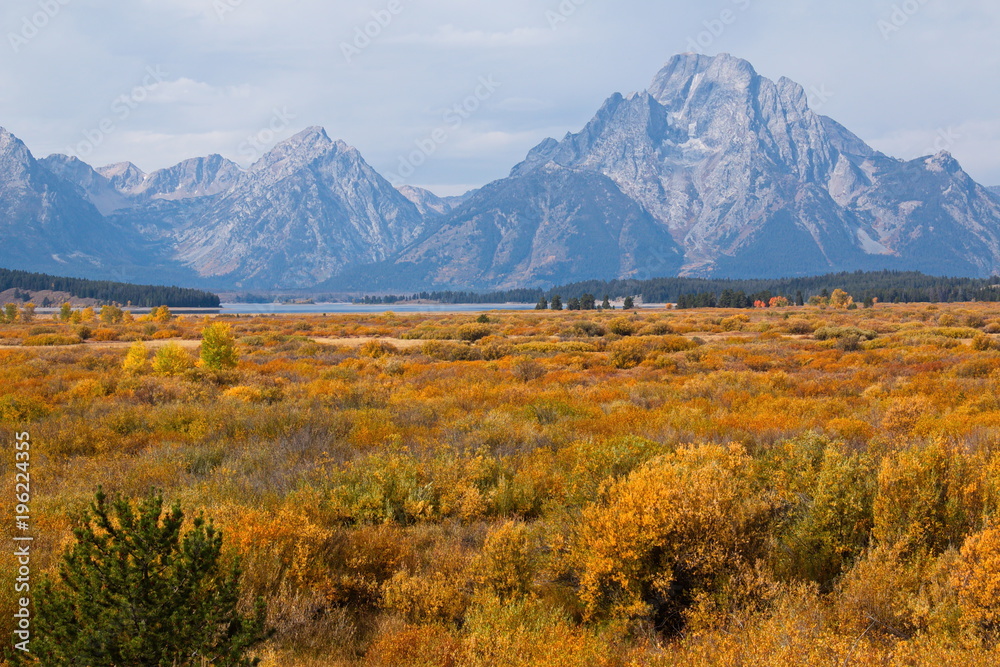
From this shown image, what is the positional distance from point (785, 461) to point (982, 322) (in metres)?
47.7

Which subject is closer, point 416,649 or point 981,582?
point 981,582

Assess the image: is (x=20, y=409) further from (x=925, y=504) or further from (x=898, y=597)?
(x=925, y=504)

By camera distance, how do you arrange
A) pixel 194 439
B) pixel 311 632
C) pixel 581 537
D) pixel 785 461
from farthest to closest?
pixel 194 439 < pixel 785 461 < pixel 581 537 < pixel 311 632

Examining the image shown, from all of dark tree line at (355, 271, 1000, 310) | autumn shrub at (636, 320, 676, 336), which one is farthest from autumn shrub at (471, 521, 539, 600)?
dark tree line at (355, 271, 1000, 310)

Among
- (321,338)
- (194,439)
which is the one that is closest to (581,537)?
(194,439)

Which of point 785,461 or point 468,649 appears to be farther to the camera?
point 785,461

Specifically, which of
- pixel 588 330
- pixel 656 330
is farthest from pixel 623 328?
pixel 588 330

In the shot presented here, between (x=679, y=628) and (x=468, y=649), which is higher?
(x=468, y=649)

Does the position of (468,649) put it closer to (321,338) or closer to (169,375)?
(169,375)

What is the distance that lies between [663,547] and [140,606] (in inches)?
144

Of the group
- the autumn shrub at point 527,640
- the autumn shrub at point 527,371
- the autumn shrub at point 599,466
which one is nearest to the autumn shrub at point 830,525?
the autumn shrub at point 599,466

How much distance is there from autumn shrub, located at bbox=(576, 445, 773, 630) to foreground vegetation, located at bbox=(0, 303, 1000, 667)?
0.02m

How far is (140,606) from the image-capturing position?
2.95 metres

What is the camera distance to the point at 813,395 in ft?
46.1
